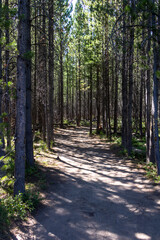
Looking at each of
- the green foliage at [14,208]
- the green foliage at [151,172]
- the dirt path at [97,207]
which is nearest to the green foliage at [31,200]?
the dirt path at [97,207]

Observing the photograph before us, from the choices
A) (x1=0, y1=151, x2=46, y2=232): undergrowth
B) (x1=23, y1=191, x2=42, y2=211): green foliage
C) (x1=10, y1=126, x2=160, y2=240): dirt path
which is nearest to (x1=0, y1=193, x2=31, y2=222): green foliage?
(x1=0, y1=151, x2=46, y2=232): undergrowth

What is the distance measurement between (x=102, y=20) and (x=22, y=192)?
14.4 metres

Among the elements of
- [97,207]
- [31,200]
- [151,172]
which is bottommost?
[97,207]

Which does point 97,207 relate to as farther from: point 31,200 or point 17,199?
point 17,199

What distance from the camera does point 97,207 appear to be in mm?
5691

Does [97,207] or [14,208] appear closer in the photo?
[14,208]

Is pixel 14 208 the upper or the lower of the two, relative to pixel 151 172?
upper

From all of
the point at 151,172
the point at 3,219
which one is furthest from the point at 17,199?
the point at 151,172

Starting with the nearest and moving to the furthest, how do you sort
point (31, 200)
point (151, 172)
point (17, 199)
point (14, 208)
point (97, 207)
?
point (14, 208)
point (17, 199)
point (31, 200)
point (97, 207)
point (151, 172)

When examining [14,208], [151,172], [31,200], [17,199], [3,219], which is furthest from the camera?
[151,172]

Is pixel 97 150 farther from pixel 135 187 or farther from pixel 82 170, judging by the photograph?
pixel 135 187

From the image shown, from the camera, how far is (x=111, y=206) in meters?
5.73

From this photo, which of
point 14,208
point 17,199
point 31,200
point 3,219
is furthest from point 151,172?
point 3,219

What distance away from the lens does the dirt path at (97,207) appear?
445 cm
